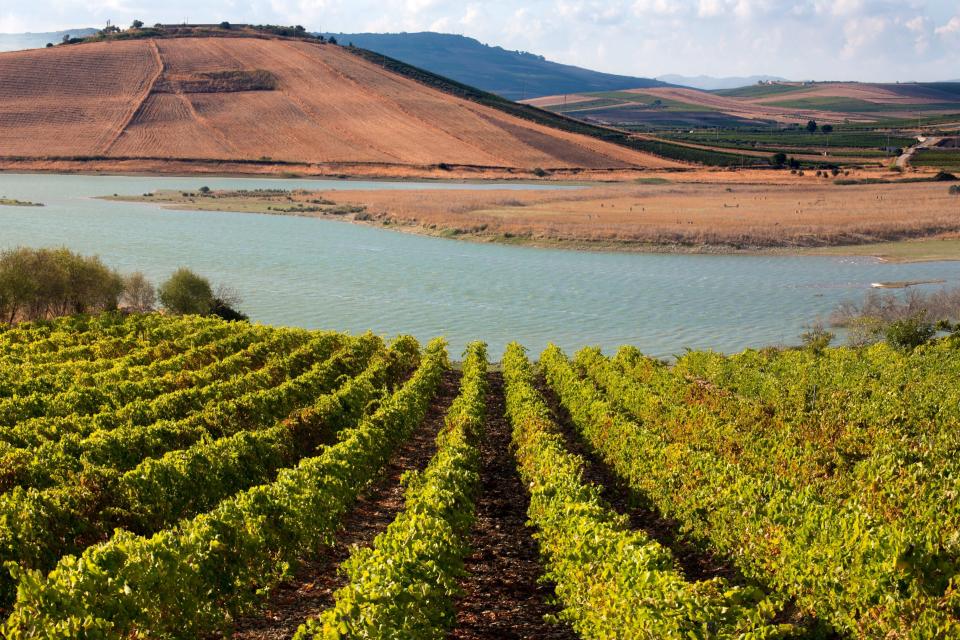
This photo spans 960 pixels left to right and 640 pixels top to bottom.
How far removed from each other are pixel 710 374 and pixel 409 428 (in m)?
11.4

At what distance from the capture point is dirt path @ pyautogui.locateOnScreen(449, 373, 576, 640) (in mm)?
12953

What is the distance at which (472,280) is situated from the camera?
59.2 metres

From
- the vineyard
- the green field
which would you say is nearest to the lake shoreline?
the vineyard

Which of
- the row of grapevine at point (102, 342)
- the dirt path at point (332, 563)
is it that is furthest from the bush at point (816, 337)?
the row of grapevine at point (102, 342)

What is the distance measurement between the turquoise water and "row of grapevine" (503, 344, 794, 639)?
26689 mm

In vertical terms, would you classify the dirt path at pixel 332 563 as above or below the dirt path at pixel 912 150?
below

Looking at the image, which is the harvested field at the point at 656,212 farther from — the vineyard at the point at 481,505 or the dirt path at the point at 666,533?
the dirt path at the point at 666,533

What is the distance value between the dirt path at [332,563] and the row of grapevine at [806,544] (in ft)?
17.8

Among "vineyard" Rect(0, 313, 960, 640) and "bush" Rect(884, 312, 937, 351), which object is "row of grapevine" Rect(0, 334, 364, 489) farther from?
"bush" Rect(884, 312, 937, 351)

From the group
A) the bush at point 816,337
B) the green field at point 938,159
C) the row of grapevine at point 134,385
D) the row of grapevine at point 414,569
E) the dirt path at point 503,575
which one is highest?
the green field at point 938,159

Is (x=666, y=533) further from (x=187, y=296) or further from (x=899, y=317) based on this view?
(x=187, y=296)

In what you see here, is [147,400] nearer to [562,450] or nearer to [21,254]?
[562,450]

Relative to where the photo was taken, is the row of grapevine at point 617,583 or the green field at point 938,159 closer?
the row of grapevine at point 617,583

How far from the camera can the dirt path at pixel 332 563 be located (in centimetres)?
1309
